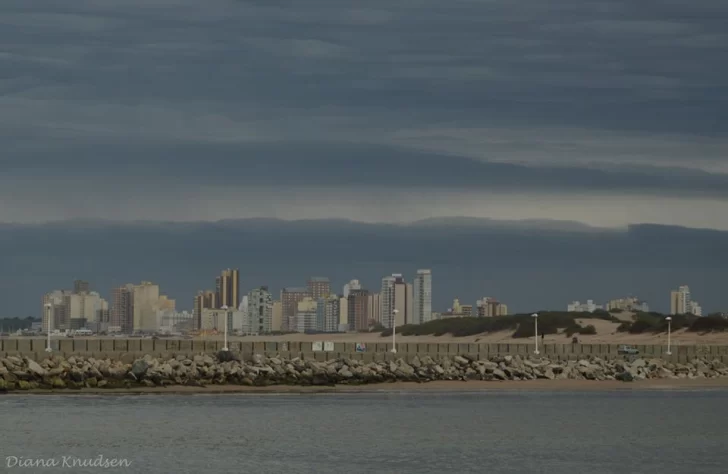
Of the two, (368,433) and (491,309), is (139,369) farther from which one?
(491,309)

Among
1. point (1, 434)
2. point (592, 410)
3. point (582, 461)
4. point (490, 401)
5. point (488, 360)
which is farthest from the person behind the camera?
point (488, 360)

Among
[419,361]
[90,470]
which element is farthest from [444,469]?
[419,361]

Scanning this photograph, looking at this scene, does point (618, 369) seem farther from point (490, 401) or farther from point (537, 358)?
point (490, 401)

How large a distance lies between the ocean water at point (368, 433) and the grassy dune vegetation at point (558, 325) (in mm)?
52817

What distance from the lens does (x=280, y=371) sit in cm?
6538

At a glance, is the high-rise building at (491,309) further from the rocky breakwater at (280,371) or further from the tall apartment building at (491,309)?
the rocky breakwater at (280,371)

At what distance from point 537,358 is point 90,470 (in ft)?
135

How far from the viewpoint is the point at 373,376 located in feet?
221

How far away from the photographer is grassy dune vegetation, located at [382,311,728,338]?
115250 mm

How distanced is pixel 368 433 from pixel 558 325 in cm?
8158

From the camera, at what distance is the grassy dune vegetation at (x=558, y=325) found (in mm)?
115250

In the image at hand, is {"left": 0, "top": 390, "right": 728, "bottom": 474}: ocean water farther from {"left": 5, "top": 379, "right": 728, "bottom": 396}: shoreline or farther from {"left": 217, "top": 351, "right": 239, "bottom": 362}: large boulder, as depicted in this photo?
{"left": 217, "top": 351, "right": 239, "bottom": 362}: large boulder

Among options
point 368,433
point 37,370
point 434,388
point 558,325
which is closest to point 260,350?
point 434,388
